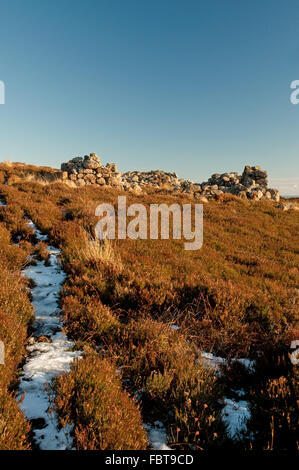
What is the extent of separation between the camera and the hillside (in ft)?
8.33

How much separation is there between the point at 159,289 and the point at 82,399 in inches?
119

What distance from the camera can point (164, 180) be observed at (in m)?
33.6

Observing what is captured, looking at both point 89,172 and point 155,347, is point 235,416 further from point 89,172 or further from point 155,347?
point 89,172

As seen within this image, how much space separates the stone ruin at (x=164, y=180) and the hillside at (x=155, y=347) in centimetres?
1459

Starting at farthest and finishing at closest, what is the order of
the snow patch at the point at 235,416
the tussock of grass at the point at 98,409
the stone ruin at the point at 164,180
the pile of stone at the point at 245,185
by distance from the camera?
1. the pile of stone at the point at 245,185
2. the stone ruin at the point at 164,180
3. the snow patch at the point at 235,416
4. the tussock of grass at the point at 98,409

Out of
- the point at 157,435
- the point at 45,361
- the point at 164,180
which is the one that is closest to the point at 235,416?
the point at 157,435

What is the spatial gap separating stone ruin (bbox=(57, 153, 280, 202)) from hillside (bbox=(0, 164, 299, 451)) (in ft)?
47.9

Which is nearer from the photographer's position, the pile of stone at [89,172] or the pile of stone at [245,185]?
the pile of stone at [89,172]

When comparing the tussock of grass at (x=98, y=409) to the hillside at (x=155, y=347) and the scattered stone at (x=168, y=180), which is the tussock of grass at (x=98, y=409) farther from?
the scattered stone at (x=168, y=180)

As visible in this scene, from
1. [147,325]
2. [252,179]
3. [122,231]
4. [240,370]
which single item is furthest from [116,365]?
[252,179]

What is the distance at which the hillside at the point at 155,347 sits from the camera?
254cm

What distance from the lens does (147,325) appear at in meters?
4.10

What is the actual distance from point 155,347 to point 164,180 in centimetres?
3139

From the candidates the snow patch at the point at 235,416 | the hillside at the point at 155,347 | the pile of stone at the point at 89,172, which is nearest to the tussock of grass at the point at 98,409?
the hillside at the point at 155,347
